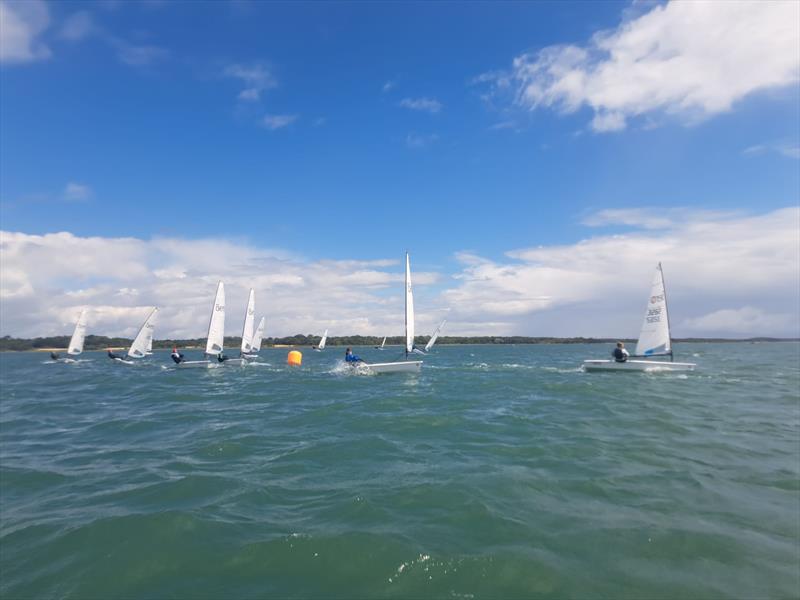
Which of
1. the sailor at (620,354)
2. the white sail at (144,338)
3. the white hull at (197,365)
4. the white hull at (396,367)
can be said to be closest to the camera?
the sailor at (620,354)

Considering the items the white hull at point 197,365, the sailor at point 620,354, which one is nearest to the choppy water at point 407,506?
the sailor at point 620,354

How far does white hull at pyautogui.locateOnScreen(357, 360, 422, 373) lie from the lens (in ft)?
106

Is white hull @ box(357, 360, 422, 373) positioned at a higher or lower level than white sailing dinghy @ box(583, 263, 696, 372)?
lower

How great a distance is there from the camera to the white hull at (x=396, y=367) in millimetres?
32312

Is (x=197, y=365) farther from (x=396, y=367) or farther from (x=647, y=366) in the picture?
(x=647, y=366)

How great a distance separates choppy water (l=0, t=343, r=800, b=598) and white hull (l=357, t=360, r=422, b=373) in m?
16.5

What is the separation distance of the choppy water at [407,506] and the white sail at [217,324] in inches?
1181

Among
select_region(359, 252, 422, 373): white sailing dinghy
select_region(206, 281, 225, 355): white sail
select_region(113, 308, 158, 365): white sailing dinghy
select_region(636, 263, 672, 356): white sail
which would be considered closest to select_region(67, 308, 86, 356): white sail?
select_region(113, 308, 158, 365): white sailing dinghy

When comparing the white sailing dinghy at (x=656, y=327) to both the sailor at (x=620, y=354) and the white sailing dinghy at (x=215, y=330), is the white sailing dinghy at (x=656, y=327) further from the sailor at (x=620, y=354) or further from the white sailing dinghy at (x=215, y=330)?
the white sailing dinghy at (x=215, y=330)

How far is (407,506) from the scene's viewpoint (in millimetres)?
7262

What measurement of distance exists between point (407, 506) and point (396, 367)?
2542cm

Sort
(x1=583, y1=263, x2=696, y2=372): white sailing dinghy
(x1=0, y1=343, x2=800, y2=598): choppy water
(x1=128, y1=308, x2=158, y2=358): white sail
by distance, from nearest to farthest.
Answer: (x1=0, y1=343, x2=800, y2=598): choppy water < (x1=583, y1=263, x2=696, y2=372): white sailing dinghy < (x1=128, y1=308, x2=158, y2=358): white sail

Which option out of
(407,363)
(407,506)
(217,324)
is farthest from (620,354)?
(217,324)

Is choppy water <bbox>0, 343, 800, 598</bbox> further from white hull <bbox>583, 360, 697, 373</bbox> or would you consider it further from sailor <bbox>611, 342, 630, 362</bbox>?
sailor <bbox>611, 342, 630, 362</bbox>
